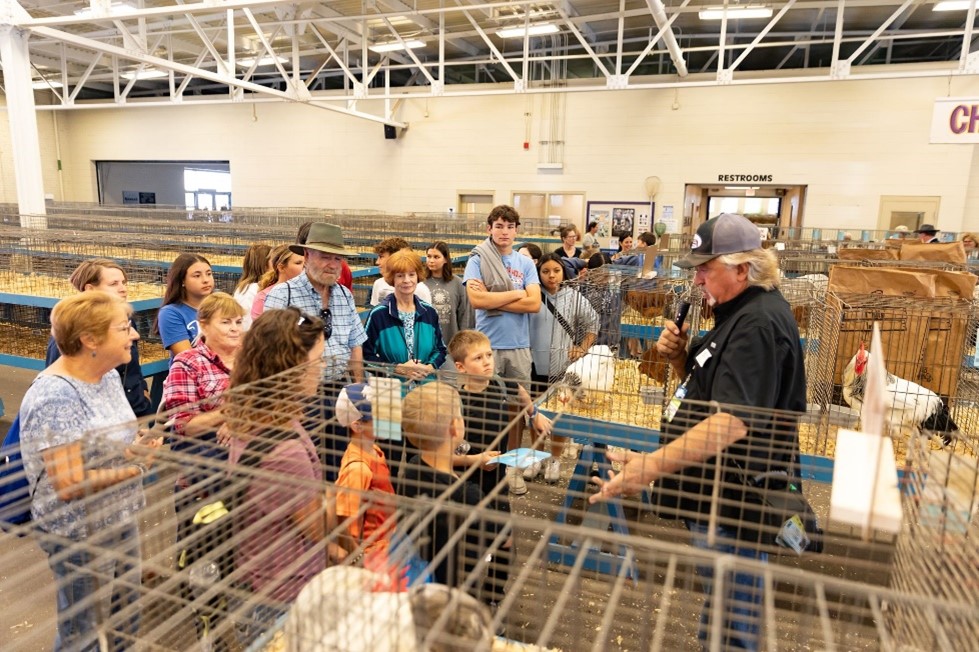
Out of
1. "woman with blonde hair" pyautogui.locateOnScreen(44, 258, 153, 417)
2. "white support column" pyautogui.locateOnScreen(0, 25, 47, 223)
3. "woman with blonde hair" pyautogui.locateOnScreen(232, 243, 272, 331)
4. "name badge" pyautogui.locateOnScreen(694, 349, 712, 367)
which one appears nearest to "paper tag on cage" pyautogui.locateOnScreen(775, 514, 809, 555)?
"name badge" pyautogui.locateOnScreen(694, 349, 712, 367)

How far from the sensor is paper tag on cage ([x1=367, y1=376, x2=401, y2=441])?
1.90 meters

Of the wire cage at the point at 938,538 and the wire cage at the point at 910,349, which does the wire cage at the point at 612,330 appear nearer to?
the wire cage at the point at 910,349

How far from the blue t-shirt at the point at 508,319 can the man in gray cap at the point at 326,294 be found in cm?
100

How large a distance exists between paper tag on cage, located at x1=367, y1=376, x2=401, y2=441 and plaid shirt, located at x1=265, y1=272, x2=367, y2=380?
83 cm

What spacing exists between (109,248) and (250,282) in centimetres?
405

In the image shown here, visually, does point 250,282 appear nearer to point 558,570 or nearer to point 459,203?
point 558,570

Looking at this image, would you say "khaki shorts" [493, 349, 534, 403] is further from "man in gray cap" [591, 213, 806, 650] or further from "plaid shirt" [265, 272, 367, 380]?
"man in gray cap" [591, 213, 806, 650]

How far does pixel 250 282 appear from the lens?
158 inches

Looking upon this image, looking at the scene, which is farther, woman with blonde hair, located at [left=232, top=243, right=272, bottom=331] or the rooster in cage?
woman with blonde hair, located at [left=232, top=243, right=272, bottom=331]

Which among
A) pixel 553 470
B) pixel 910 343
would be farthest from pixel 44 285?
pixel 910 343

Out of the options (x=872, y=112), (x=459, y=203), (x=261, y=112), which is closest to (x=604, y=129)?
(x=459, y=203)

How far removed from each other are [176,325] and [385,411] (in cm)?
204

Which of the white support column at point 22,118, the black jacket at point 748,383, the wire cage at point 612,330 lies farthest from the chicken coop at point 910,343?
the white support column at point 22,118

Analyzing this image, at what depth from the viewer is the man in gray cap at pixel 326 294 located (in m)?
2.86
